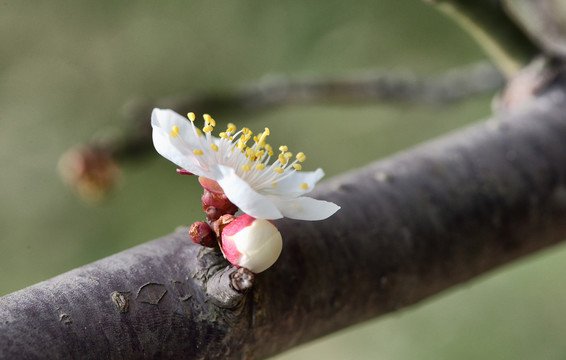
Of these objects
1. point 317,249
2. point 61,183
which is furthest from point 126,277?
point 61,183

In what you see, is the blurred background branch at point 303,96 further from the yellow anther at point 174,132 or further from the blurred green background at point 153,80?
the blurred green background at point 153,80

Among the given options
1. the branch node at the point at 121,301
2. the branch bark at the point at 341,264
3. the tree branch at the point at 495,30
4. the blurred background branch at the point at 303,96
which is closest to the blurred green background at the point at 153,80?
the blurred background branch at the point at 303,96

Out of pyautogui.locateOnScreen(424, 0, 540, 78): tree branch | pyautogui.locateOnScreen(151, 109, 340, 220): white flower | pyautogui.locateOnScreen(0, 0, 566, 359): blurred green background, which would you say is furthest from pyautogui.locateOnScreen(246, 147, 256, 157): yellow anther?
pyautogui.locateOnScreen(0, 0, 566, 359): blurred green background

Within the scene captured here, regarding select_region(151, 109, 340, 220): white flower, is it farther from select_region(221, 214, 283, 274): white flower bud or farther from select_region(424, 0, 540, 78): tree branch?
select_region(424, 0, 540, 78): tree branch

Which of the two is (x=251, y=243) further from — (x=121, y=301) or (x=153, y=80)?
(x=153, y=80)

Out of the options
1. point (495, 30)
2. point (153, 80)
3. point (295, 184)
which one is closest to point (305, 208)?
point (295, 184)
